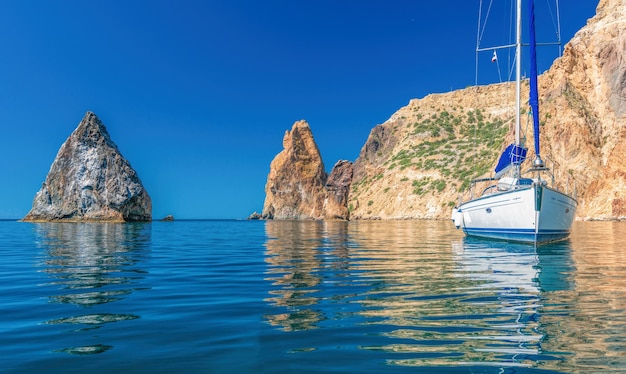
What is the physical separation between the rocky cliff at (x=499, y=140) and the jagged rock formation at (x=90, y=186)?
6172cm

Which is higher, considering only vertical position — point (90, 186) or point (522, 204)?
point (90, 186)

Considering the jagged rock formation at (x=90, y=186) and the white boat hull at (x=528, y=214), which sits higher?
the jagged rock formation at (x=90, y=186)

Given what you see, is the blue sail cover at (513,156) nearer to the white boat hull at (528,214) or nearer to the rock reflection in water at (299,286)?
the white boat hull at (528,214)

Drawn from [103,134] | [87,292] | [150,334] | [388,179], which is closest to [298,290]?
[150,334]

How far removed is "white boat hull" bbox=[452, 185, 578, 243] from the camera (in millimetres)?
19328

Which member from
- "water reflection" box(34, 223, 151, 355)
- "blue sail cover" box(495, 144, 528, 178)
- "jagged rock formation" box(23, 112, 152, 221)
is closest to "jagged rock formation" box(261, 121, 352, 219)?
"jagged rock formation" box(23, 112, 152, 221)

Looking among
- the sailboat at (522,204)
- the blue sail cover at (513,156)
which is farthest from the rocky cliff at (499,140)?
the sailboat at (522,204)

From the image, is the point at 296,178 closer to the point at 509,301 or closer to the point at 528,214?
the point at 528,214

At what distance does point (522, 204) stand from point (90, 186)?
88.1 metres

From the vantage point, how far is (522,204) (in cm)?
1988

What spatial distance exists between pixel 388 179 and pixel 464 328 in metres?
120

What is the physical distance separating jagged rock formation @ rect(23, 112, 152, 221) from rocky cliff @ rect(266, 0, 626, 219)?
61.7 m

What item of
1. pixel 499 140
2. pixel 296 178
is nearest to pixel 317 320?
pixel 499 140

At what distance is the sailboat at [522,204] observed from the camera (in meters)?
19.5
